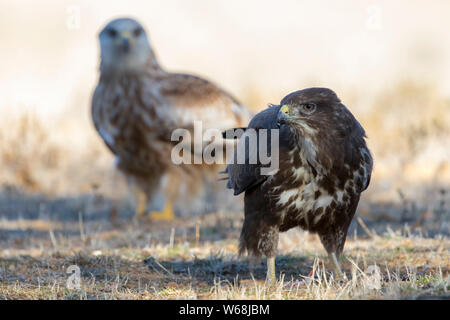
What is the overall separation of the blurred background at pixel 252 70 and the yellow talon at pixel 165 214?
810mm

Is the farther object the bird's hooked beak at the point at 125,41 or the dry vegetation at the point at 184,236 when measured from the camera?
the bird's hooked beak at the point at 125,41

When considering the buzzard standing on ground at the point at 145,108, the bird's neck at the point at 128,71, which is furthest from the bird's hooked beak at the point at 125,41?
the bird's neck at the point at 128,71

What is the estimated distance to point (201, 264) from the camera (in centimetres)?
552

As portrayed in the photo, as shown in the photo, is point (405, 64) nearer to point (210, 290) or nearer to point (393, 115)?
point (393, 115)

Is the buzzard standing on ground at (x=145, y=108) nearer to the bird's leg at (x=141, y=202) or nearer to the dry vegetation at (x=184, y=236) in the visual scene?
the bird's leg at (x=141, y=202)

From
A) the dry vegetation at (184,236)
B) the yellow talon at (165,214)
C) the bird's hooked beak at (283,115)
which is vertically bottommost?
the yellow talon at (165,214)

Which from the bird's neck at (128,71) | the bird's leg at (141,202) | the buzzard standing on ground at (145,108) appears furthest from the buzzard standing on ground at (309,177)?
the bird's leg at (141,202)

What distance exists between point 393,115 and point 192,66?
955 centimetres

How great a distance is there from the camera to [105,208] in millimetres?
Answer: 9898

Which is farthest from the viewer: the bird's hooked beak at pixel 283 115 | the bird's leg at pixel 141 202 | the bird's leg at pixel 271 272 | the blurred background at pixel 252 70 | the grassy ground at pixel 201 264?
the blurred background at pixel 252 70

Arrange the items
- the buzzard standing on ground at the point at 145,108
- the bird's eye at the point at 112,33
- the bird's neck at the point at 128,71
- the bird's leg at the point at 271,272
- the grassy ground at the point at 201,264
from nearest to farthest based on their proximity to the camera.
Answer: the grassy ground at the point at 201,264, the bird's leg at the point at 271,272, the buzzard standing on ground at the point at 145,108, the bird's neck at the point at 128,71, the bird's eye at the point at 112,33

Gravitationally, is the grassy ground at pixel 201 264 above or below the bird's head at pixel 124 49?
below

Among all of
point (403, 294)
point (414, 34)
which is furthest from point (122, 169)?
point (414, 34)

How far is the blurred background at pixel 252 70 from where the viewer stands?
1086 centimetres
